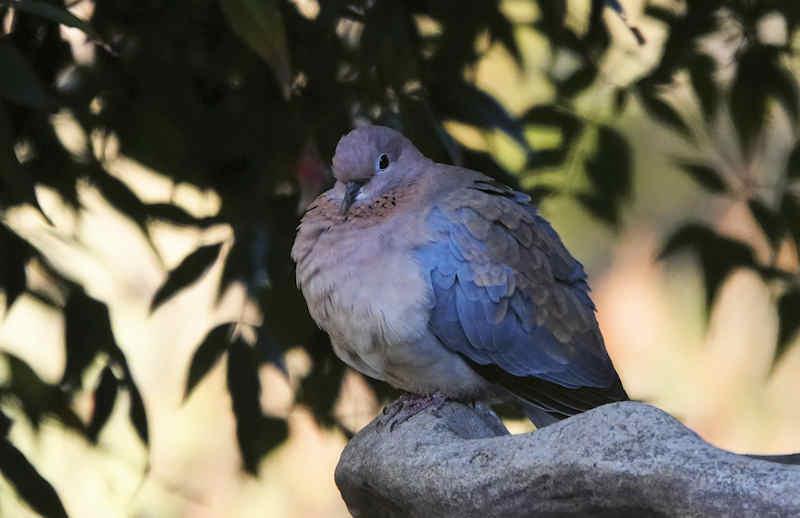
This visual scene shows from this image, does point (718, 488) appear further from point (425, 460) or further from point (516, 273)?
point (516, 273)

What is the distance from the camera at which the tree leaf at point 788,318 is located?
1.95m

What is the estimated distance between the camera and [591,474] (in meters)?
1.08

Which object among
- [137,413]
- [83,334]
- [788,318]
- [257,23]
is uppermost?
[257,23]

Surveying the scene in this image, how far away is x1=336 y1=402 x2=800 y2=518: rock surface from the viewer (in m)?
1.01

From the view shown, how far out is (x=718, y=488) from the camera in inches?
39.9

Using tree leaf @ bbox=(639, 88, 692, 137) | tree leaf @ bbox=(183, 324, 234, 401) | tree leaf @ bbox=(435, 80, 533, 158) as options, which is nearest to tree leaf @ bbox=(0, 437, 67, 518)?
tree leaf @ bbox=(183, 324, 234, 401)

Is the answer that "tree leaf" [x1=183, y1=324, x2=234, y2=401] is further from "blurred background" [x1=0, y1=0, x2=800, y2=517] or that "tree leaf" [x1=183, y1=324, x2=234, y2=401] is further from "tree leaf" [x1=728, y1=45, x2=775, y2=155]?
"tree leaf" [x1=728, y1=45, x2=775, y2=155]

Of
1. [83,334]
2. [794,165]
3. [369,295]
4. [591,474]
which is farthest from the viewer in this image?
[794,165]

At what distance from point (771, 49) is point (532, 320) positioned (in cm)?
61

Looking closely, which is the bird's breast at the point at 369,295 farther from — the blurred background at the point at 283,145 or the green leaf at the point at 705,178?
the green leaf at the point at 705,178

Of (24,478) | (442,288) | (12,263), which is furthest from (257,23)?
(24,478)

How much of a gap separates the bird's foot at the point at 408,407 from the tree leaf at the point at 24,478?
0.40 meters

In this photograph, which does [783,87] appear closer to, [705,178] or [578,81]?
[705,178]

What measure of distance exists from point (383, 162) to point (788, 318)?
26.2 inches
